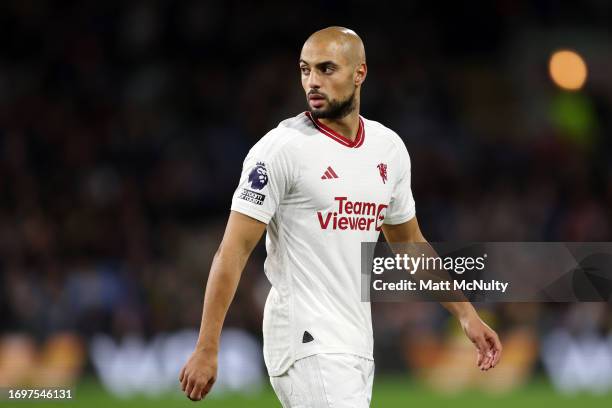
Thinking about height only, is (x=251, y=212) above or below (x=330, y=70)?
below

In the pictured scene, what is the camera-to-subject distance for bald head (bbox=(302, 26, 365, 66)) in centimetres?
502

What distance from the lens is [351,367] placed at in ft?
16.1

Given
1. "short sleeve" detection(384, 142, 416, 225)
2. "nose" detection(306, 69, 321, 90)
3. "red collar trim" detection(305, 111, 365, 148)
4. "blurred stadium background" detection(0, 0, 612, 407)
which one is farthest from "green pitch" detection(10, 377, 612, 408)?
"nose" detection(306, 69, 321, 90)

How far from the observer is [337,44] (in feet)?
16.5

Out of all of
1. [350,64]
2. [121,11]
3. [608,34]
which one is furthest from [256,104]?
[350,64]

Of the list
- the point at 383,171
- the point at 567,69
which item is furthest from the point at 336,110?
the point at 567,69

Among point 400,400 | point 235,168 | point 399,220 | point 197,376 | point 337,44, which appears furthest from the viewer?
point 235,168

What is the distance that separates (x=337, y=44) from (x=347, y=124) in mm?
371

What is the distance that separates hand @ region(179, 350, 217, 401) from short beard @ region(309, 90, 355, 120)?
124 centimetres

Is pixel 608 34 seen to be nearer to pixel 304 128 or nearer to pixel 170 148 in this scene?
pixel 170 148

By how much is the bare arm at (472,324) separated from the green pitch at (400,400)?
5.43 meters

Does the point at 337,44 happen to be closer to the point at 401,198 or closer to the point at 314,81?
the point at 314,81

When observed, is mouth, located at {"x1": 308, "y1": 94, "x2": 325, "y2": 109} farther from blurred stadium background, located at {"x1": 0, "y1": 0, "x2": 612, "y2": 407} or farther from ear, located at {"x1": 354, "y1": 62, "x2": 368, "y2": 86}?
blurred stadium background, located at {"x1": 0, "y1": 0, "x2": 612, "y2": 407}

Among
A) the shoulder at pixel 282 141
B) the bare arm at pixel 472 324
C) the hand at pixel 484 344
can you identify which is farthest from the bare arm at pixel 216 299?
the hand at pixel 484 344
